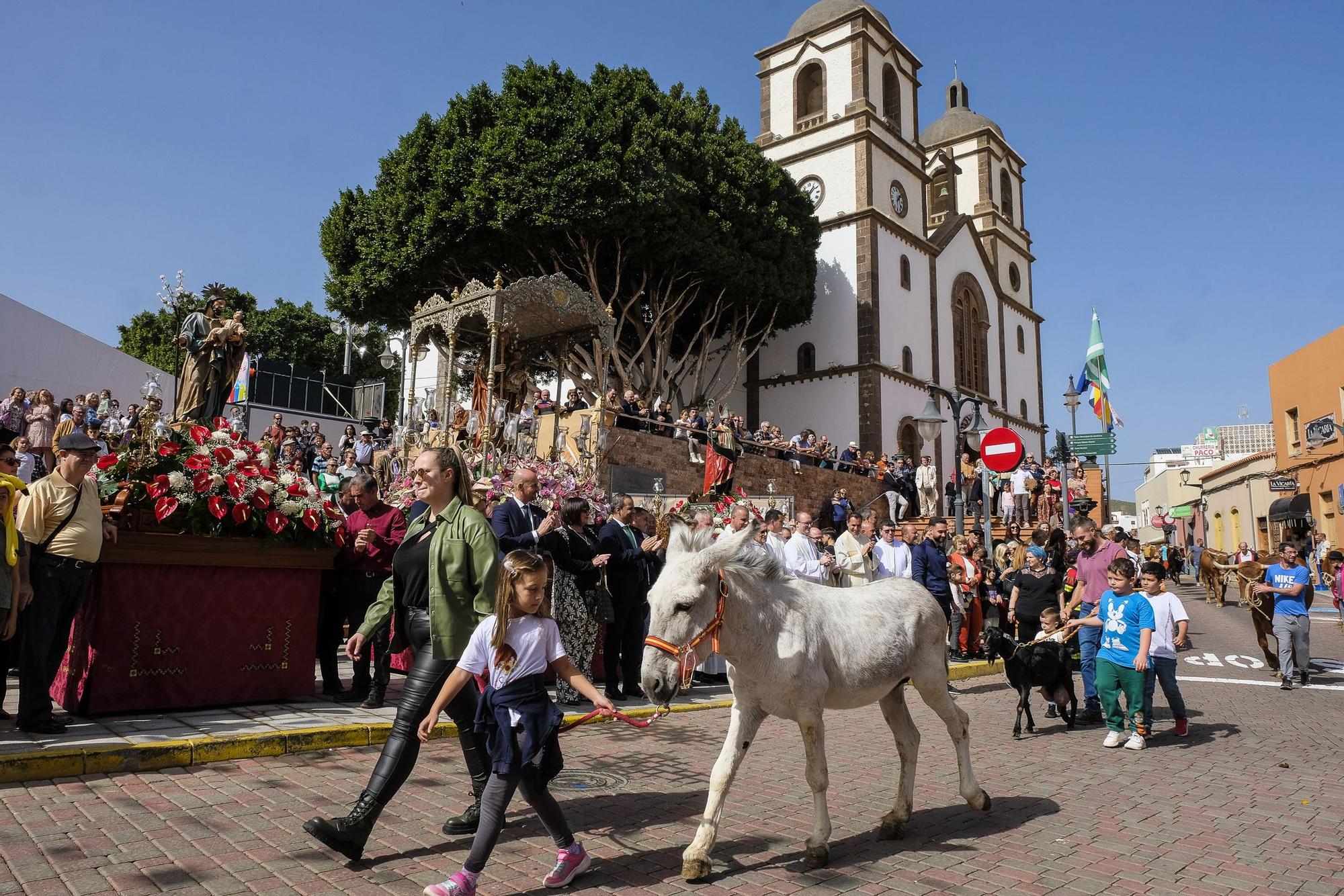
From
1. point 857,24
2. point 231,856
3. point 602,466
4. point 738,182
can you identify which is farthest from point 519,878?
point 857,24

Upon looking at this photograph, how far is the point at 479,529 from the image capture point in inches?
177

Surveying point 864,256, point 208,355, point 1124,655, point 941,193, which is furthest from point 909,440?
point 208,355

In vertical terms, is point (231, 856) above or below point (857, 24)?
below

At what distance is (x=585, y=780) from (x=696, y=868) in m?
2.00

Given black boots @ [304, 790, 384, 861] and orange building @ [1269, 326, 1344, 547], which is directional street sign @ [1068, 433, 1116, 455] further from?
black boots @ [304, 790, 384, 861]

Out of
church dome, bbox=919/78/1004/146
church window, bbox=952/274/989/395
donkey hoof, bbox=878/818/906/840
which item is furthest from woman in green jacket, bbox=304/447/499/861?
church dome, bbox=919/78/1004/146

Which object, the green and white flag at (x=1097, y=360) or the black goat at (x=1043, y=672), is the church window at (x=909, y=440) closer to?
the green and white flag at (x=1097, y=360)

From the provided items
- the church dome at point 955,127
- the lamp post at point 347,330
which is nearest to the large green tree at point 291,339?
the lamp post at point 347,330

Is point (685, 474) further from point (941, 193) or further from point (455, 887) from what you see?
point (941, 193)

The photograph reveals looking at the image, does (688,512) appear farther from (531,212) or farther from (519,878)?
(531,212)

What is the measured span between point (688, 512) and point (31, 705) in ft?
23.0

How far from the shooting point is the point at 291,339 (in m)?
49.6

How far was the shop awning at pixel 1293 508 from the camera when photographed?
3353 cm

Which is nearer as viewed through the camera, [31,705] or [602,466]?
[31,705]
